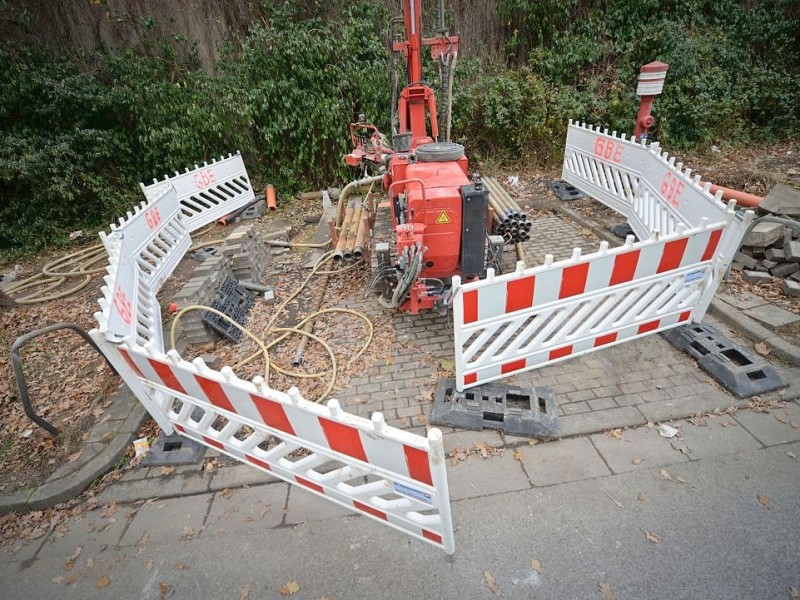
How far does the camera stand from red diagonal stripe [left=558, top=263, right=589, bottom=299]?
3314 mm

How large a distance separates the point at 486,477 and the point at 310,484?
138 centimetres

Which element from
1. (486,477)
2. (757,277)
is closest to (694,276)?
(757,277)

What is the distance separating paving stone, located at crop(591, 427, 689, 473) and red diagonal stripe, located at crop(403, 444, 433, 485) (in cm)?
179

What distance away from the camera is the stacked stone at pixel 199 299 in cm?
462

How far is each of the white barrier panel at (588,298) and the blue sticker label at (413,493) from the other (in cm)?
134

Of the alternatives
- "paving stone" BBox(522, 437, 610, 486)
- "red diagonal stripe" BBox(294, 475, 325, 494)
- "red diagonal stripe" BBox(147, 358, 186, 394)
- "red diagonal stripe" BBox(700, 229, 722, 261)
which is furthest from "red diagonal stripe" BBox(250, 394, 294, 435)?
"red diagonal stripe" BBox(700, 229, 722, 261)

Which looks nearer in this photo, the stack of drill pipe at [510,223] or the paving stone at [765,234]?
the paving stone at [765,234]

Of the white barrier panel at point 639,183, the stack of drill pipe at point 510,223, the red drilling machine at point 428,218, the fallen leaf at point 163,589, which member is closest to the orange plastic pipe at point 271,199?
the red drilling machine at point 428,218

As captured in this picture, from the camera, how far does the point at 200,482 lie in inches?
129

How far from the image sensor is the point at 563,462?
3135 mm

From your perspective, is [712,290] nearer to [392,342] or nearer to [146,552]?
[392,342]

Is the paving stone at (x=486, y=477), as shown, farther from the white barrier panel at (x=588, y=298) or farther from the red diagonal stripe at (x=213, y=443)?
the red diagonal stripe at (x=213, y=443)

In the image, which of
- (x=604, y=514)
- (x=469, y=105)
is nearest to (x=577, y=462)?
(x=604, y=514)

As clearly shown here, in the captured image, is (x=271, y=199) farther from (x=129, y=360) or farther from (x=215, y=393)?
(x=215, y=393)
